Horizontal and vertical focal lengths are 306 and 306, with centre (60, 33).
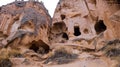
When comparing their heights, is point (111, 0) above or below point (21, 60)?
above

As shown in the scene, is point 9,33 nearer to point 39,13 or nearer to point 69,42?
point 39,13

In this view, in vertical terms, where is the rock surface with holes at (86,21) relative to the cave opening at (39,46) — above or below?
above

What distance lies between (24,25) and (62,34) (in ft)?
9.12

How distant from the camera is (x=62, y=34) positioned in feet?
60.0

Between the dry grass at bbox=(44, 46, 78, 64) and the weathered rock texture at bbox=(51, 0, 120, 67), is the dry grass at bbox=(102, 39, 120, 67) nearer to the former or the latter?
the weathered rock texture at bbox=(51, 0, 120, 67)

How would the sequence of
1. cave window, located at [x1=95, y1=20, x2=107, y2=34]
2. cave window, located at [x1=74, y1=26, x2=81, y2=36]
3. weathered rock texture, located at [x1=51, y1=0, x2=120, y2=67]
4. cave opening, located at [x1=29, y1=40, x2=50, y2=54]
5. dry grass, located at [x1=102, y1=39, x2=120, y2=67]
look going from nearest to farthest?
dry grass, located at [x1=102, y1=39, x2=120, y2=67]
weathered rock texture, located at [x1=51, y1=0, x2=120, y2=67]
cave opening, located at [x1=29, y1=40, x2=50, y2=54]
cave window, located at [x1=95, y1=20, x2=107, y2=34]
cave window, located at [x1=74, y1=26, x2=81, y2=36]

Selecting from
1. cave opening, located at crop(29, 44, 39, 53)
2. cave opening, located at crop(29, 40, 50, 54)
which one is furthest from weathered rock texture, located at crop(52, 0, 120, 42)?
cave opening, located at crop(29, 44, 39, 53)

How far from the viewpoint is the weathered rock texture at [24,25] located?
15320 millimetres

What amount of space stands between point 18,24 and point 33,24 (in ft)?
3.35

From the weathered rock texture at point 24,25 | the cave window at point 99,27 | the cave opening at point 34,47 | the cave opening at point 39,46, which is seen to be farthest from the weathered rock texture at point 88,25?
the cave opening at point 34,47

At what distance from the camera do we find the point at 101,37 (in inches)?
599

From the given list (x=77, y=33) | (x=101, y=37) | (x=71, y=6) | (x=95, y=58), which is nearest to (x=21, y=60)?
(x=95, y=58)

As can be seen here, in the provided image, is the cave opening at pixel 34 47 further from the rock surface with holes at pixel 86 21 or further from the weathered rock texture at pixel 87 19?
the weathered rock texture at pixel 87 19

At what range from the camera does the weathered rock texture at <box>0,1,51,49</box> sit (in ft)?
50.3
